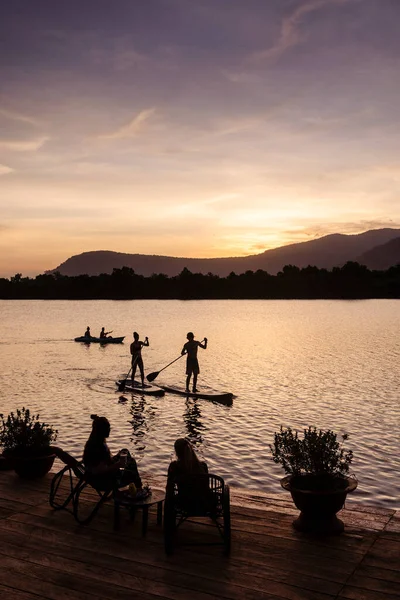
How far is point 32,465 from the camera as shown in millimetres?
10891

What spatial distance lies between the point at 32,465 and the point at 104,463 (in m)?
2.31

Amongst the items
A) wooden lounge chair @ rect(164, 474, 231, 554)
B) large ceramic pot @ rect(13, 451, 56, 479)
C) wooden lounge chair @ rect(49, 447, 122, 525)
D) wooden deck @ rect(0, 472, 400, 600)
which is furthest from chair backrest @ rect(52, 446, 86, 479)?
wooden lounge chair @ rect(164, 474, 231, 554)

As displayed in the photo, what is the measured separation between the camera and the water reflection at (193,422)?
22.9 meters

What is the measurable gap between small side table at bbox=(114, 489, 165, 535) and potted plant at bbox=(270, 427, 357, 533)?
1905mm

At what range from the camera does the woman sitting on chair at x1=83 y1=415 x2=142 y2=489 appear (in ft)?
30.1

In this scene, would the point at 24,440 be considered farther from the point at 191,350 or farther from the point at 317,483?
the point at 191,350

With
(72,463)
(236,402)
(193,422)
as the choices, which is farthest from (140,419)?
(72,463)

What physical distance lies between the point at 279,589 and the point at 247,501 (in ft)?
10.5

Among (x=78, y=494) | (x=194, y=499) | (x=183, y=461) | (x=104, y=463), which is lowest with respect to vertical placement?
(x=78, y=494)

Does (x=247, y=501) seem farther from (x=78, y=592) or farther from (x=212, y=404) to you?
(x=212, y=404)

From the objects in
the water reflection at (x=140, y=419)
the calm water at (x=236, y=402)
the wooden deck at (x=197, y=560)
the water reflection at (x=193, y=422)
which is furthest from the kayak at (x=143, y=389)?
the wooden deck at (x=197, y=560)

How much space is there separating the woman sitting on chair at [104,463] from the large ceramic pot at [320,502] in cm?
257

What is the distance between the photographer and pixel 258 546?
8.09 m

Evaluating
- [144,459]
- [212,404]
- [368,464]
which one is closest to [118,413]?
[212,404]
